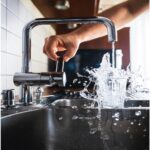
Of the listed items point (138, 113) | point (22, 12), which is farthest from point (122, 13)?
point (22, 12)

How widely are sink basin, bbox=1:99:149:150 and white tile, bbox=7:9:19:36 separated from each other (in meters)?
0.60

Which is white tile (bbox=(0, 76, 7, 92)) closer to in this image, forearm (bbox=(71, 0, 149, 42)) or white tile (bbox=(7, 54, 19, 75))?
white tile (bbox=(7, 54, 19, 75))

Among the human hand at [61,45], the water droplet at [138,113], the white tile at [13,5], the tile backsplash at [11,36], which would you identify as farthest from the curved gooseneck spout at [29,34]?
the white tile at [13,5]

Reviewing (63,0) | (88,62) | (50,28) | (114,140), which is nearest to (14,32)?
(63,0)

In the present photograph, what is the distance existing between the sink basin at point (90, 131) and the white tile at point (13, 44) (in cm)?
56

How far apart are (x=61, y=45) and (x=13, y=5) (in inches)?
21.7

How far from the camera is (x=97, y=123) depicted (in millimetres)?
630

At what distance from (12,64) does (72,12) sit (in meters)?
0.97

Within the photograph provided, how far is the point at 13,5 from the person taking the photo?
1.19 m

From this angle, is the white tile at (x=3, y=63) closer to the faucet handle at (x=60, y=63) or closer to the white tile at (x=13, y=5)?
the white tile at (x=13, y=5)

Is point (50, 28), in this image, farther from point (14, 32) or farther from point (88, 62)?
point (14, 32)

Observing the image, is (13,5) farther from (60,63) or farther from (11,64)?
(60,63)

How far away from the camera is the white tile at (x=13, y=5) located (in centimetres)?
113

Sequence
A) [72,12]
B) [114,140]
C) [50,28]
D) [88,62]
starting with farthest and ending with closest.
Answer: [88,62], [50,28], [72,12], [114,140]
